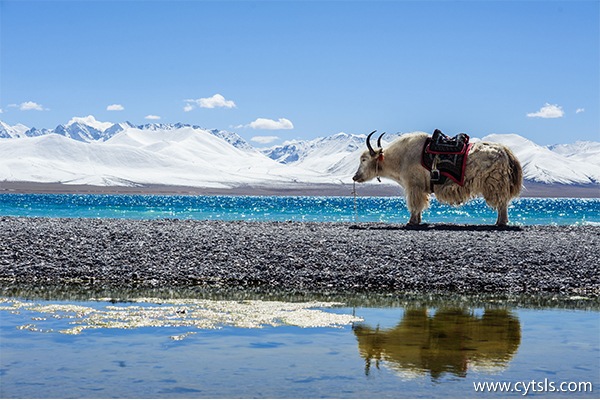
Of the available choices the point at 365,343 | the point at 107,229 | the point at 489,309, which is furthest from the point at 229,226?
the point at 365,343

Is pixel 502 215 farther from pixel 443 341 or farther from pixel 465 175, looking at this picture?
pixel 443 341

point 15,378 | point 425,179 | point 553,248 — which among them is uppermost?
point 425,179

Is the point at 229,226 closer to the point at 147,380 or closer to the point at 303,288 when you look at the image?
the point at 303,288

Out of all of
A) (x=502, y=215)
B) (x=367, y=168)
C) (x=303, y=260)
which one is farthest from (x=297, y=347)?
(x=367, y=168)

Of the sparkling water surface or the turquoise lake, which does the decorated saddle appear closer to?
the sparkling water surface

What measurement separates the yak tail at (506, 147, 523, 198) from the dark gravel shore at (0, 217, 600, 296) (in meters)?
4.49

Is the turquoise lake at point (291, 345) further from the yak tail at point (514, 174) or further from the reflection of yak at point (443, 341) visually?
the yak tail at point (514, 174)

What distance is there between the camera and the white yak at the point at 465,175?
23.6 m

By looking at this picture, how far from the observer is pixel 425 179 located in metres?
24.1

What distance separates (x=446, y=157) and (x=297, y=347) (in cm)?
1502

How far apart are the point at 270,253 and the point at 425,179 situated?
30.5 feet

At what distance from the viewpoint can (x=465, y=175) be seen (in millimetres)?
23625

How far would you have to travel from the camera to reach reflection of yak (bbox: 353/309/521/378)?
29.6ft

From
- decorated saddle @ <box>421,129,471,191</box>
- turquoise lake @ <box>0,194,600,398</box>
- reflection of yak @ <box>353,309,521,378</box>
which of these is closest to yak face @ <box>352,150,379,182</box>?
decorated saddle @ <box>421,129,471,191</box>
